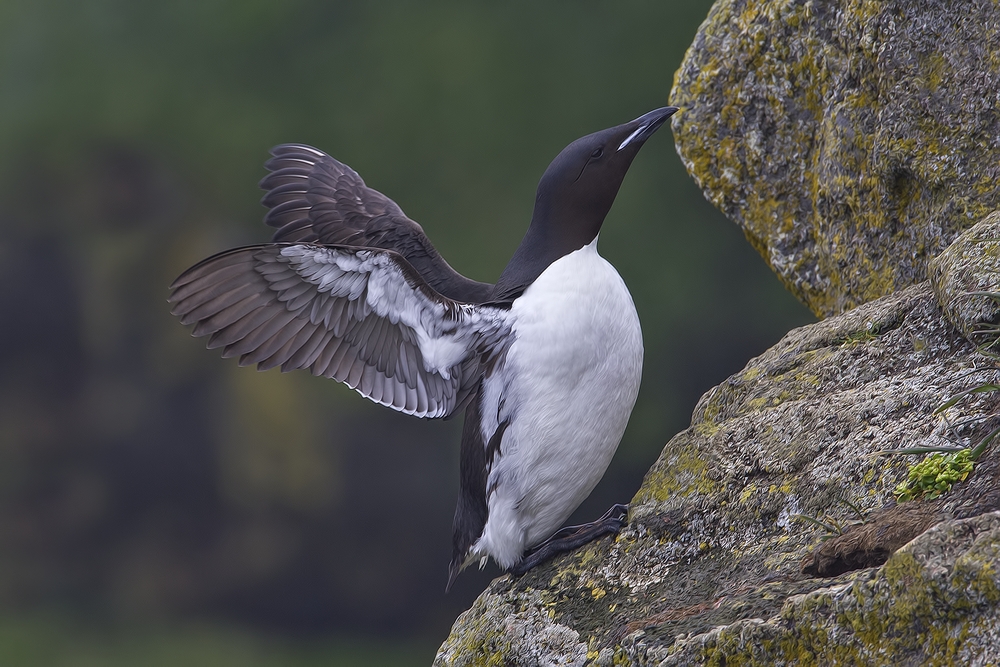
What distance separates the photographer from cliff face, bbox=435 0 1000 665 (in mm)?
2502

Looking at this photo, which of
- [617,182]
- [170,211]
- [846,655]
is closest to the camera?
[846,655]

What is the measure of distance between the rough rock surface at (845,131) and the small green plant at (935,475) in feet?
4.55

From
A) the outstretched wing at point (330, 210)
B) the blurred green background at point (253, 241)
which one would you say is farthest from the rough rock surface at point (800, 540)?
the blurred green background at point (253, 241)

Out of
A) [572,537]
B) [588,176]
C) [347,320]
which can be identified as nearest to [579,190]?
[588,176]

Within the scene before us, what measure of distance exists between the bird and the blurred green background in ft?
18.5

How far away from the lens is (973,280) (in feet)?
9.94

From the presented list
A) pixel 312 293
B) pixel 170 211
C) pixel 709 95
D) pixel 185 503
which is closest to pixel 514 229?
pixel 170 211

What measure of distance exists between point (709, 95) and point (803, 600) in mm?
2768

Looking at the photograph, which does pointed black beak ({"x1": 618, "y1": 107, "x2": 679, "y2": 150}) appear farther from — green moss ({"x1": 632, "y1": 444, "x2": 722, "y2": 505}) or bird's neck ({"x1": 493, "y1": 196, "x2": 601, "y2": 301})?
Result: green moss ({"x1": 632, "y1": 444, "x2": 722, "y2": 505})

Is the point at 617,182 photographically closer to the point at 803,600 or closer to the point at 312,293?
the point at 312,293

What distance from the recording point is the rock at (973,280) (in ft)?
9.76

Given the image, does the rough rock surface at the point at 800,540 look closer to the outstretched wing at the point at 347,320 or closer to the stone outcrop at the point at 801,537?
the stone outcrop at the point at 801,537

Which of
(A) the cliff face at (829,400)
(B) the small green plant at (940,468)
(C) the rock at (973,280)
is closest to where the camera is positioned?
(A) the cliff face at (829,400)

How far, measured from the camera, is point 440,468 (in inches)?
390
